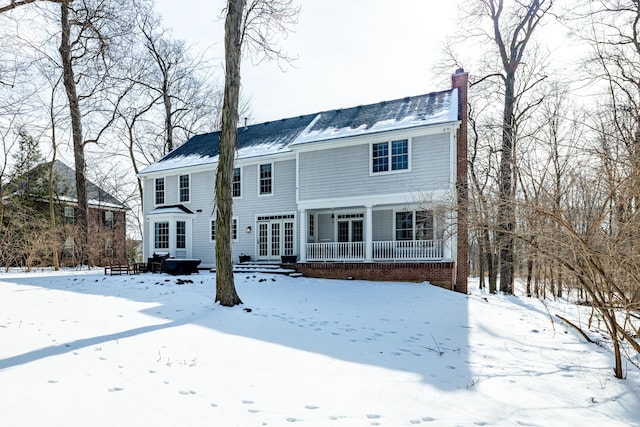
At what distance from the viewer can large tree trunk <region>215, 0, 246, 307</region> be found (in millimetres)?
8781

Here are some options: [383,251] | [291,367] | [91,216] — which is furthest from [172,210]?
[91,216]

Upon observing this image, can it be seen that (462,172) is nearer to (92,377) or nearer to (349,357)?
(349,357)

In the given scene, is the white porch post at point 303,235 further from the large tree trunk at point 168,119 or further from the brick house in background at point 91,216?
the large tree trunk at point 168,119

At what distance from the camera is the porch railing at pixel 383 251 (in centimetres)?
1366

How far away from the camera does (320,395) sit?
416 cm

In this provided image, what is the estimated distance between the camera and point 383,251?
48.5 ft

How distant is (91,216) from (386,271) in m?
25.7

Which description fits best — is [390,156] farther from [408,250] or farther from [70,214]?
[70,214]

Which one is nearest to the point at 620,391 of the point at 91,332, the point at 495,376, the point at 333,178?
the point at 495,376

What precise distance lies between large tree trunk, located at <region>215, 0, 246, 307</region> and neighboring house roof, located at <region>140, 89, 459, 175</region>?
6.46 metres

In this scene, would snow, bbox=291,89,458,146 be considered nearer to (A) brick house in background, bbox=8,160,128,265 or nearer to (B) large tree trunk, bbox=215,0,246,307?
(B) large tree trunk, bbox=215,0,246,307

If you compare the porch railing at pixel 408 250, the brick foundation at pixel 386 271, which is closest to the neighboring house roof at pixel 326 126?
the porch railing at pixel 408 250

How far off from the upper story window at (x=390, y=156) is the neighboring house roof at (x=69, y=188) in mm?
20053

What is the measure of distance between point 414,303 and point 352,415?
7055 millimetres
